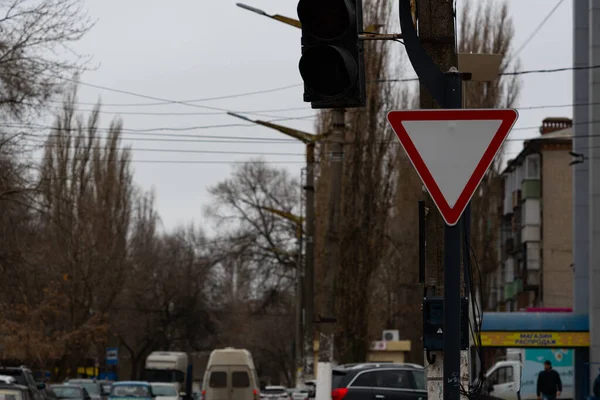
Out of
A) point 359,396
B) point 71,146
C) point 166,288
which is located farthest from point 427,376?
point 166,288

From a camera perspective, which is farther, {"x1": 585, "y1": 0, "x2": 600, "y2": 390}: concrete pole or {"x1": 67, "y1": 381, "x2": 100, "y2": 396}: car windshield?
{"x1": 67, "y1": 381, "x2": 100, "y2": 396}: car windshield

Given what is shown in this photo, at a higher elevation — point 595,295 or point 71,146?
point 71,146

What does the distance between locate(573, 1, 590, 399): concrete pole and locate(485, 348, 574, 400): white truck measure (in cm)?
189

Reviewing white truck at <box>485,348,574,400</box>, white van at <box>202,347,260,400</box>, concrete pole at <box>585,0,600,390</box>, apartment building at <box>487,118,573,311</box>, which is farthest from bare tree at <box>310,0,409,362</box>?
apartment building at <box>487,118,573,311</box>

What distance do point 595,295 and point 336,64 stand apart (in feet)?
103

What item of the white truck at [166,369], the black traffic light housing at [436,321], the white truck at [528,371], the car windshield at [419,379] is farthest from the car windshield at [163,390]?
the black traffic light housing at [436,321]

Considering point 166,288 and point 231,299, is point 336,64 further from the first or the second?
point 231,299

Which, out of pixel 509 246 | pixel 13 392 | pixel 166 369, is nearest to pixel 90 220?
pixel 166 369

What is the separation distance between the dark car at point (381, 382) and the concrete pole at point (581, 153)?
17.3m

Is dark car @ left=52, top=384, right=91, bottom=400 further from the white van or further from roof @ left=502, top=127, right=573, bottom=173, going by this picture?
roof @ left=502, top=127, right=573, bottom=173

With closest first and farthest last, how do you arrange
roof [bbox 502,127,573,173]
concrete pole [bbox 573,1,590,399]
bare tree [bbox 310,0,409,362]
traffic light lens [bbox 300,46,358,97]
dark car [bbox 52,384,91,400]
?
traffic light lens [bbox 300,46,358,97] < dark car [bbox 52,384,91,400] < bare tree [bbox 310,0,409,362] < concrete pole [bbox 573,1,590,399] < roof [bbox 502,127,573,173]

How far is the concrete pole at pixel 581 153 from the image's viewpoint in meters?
42.8

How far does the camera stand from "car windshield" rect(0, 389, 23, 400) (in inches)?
846

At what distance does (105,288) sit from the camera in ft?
219
